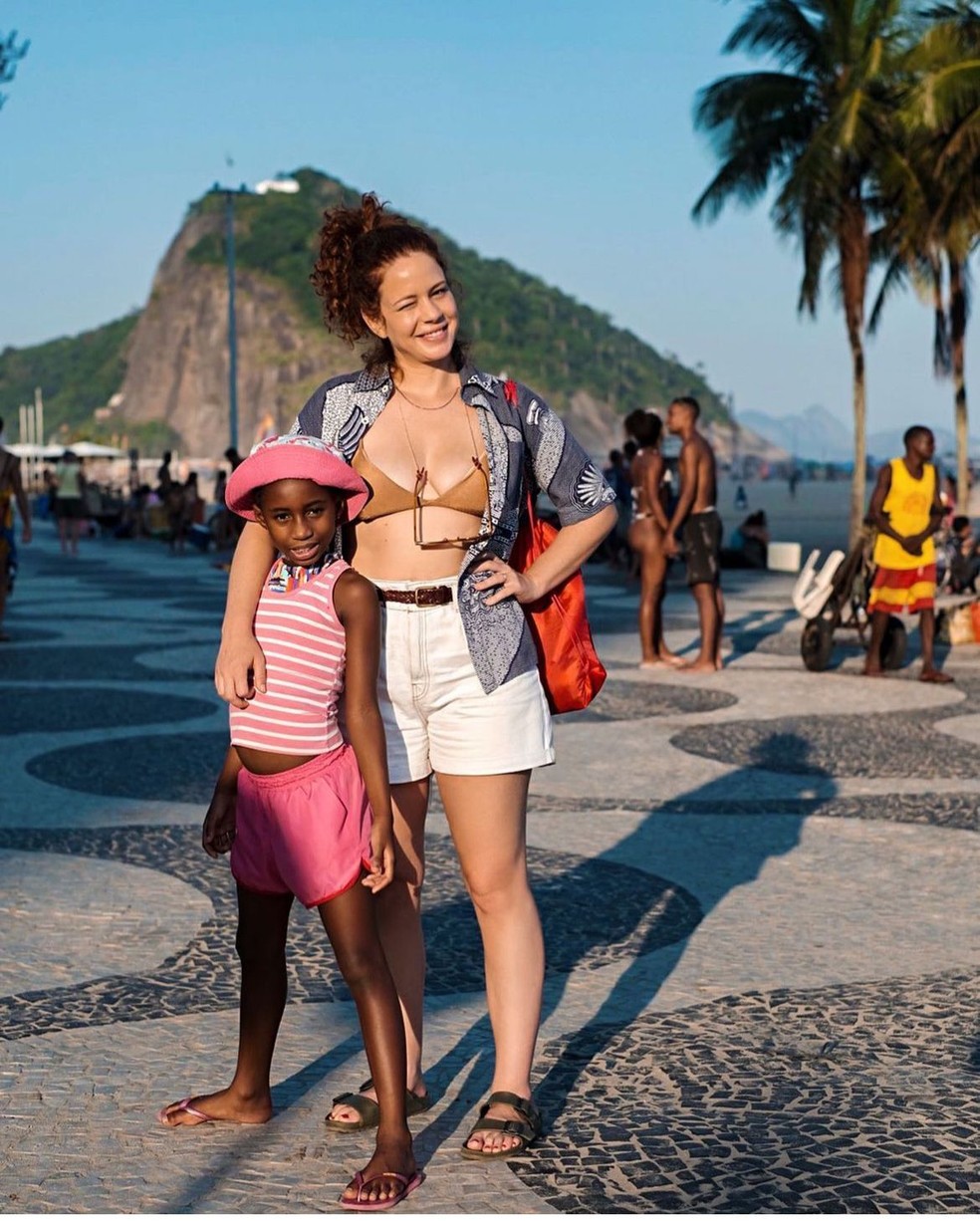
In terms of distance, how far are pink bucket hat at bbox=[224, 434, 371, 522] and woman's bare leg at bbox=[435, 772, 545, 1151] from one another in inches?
24.4

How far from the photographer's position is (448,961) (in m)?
4.85

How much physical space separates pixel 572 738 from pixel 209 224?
19321cm

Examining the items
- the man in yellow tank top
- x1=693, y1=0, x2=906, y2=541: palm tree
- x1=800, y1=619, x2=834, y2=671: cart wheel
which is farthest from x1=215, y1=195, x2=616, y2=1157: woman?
x1=693, y1=0, x2=906, y2=541: palm tree

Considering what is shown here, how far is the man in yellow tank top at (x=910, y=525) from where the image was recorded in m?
11.1

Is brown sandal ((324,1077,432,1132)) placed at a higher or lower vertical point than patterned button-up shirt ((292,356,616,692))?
lower

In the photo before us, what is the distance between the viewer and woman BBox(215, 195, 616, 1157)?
349cm

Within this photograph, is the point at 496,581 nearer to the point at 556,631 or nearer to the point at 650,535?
the point at 556,631

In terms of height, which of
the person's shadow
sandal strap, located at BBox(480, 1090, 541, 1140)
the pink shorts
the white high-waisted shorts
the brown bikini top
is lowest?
the person's shadow

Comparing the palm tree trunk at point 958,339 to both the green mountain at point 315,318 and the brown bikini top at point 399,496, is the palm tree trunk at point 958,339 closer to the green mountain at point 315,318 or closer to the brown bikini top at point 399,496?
the brown bikini top at point 399,496

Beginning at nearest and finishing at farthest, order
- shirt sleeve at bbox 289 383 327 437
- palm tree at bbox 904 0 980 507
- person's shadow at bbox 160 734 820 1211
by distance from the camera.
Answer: shirt sleeve at bbox 289 383 327 437 < person's shadow at bbox 160 734 820 1211 < palm tree at bbox 904 0 980 507

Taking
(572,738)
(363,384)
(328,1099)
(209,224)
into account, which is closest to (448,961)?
(328,1099)

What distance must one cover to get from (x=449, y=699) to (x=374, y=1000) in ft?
1.87

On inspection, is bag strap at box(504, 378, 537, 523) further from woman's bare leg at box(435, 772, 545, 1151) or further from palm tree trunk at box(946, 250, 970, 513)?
palm tree trunk at box(946, 250, 970, 513)

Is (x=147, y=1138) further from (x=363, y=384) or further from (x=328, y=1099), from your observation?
(x=363, y=384)
